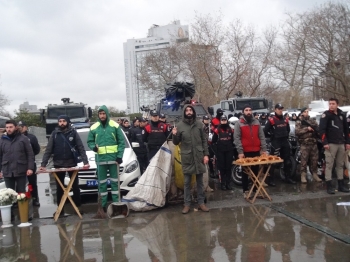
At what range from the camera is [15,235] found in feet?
20.5

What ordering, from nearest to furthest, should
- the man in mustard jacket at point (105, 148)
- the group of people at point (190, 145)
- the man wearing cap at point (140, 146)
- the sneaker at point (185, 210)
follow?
the sneaker at point (185, 210)
the group of people at point (190, 145)
the man in mustard jacket at point (105, 148)
the man wearing cap at point (140, 146)

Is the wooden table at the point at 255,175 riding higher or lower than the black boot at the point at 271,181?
higher

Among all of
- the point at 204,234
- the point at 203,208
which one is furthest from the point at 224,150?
the point at 204,234

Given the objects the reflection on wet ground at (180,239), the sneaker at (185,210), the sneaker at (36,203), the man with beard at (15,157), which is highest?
the man with beard at (15,157)

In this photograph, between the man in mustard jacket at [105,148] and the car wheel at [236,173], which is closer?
the man in mustard jacket at [105,148]

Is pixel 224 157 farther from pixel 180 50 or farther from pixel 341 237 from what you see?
pixel 180 50

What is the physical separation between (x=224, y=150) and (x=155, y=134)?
1.77 m

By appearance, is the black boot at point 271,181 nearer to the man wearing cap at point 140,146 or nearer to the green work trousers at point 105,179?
the man wearing cap at point 140,146

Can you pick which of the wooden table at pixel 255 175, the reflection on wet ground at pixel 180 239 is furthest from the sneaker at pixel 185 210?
the wooden table at pixel 255 175

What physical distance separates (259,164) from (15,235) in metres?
4.45

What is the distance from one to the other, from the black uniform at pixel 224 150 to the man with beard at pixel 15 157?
4044 millimetres

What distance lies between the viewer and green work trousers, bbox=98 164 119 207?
7.19 meters

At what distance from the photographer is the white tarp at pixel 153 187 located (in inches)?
283

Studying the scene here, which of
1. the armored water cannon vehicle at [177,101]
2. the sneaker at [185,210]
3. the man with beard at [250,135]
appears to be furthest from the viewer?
the armored water cannon vehicle at [177,101]
